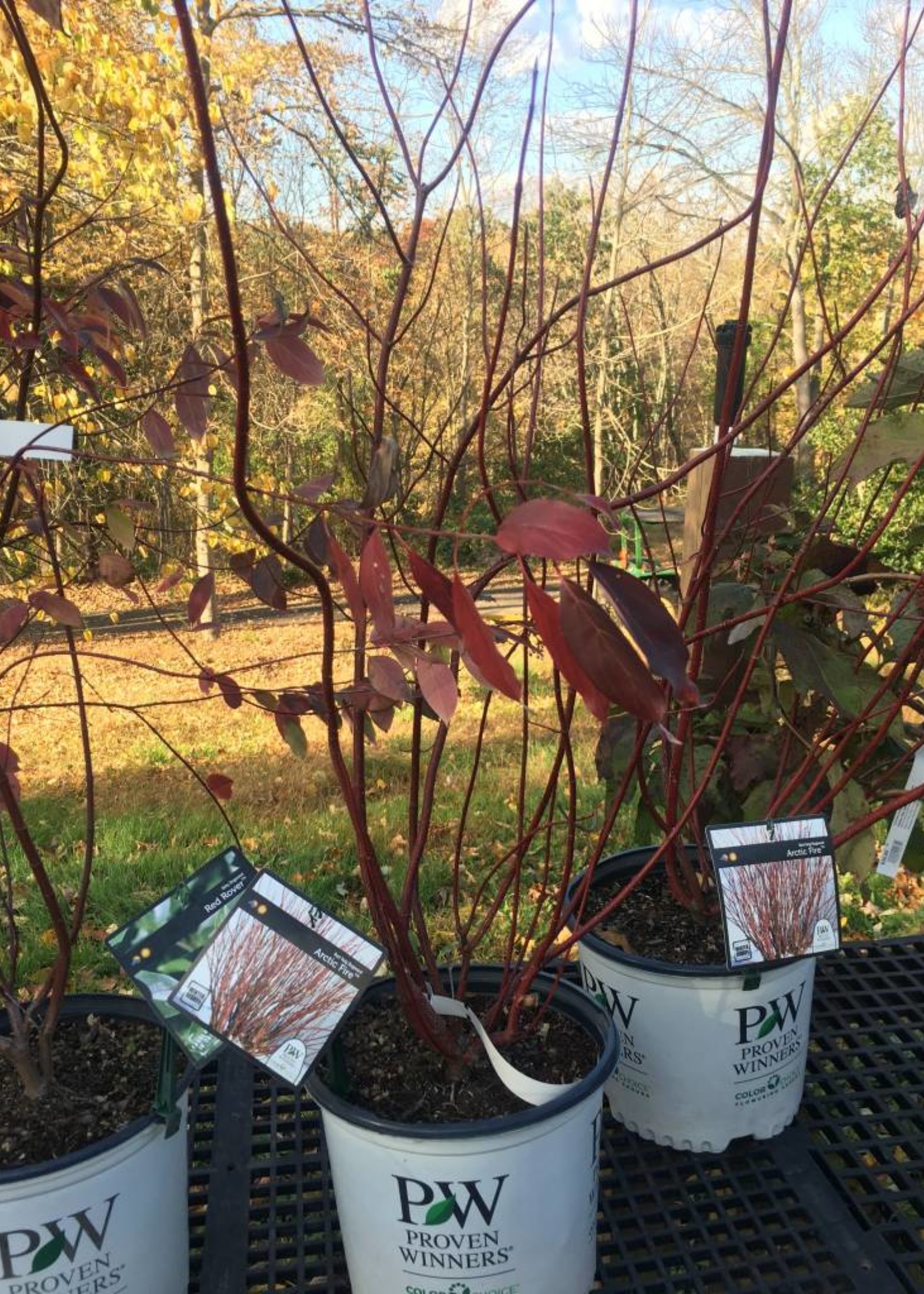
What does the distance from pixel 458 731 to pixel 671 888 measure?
2485 millimetres

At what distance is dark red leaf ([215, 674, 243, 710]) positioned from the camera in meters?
0.91

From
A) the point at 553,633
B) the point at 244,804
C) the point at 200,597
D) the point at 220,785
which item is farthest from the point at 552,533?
the point at 244,804

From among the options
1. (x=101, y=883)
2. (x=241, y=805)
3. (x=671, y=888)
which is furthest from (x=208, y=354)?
(x=671, y=888)

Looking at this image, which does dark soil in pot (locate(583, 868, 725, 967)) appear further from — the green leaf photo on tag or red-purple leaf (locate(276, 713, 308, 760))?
red-purple leaf (locate(276, 713, 308, 760))

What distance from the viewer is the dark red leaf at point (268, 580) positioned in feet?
2.95

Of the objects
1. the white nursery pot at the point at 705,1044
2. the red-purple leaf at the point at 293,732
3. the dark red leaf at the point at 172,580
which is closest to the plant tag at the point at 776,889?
the white nursery pot at the point at 705,1044

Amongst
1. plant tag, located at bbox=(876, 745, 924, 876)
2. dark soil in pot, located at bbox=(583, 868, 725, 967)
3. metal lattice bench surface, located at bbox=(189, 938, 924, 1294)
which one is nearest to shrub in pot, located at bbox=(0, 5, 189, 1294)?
metal lattice bench surface, located at bbox=(189, 938, 924, 1294)

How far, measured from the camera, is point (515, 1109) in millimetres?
908

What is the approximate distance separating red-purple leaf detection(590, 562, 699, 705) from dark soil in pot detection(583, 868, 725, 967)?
74cm

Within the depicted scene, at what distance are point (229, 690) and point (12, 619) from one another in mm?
205

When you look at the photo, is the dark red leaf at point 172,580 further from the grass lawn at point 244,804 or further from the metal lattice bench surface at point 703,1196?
the metal lattice bench surface at point 703,1196

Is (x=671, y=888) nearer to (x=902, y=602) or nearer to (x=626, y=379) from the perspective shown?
(x=902, y=602)

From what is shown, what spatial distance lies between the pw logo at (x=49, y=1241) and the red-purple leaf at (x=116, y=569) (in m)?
0.57

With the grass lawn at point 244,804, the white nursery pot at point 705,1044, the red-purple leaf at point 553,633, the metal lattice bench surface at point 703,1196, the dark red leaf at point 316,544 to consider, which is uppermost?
the red-purple leaf at point 553,633
